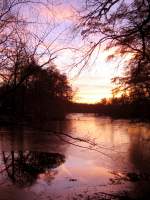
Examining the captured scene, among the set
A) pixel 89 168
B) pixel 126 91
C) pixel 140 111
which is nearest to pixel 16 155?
pixel 89 168

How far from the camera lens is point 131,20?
8.09 metres

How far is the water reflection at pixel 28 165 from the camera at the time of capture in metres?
15.3

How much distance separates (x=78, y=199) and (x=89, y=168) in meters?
5.61

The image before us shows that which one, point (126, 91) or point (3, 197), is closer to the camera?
point (3, 197)

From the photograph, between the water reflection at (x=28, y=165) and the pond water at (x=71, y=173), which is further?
the water reflection at (x=28, y=165)

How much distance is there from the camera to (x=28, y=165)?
1819 centimetres

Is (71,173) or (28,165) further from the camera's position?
(28,165)

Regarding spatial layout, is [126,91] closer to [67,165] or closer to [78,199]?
[67,165]

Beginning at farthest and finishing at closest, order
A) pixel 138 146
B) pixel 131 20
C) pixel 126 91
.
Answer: pixel 126 91 → pixel 138 146 → pixel 131 20

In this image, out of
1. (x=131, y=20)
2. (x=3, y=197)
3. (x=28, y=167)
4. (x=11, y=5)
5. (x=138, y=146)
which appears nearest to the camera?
(x=11, y=5)

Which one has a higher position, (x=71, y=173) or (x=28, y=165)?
(x=28, y=165)

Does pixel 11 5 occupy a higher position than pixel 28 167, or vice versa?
pixel 11 5

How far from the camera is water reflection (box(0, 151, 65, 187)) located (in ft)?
50.1

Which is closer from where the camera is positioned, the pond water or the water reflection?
the pond water
